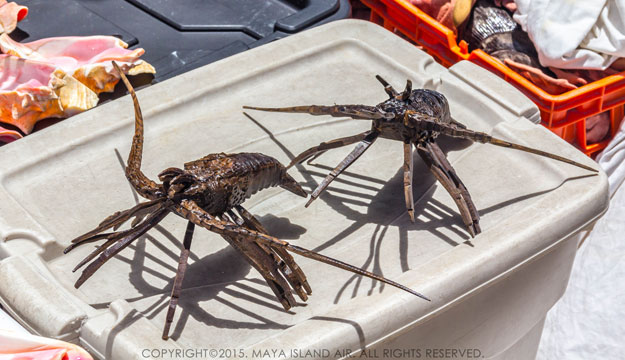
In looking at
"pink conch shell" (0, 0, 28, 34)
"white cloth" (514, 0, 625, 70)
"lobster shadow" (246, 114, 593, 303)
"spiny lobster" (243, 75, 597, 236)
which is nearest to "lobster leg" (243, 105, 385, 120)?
"spiny lobster" (243, 75, 597, 236)

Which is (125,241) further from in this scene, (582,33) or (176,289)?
(582,33)

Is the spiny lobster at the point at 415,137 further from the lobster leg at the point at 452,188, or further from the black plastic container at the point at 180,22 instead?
the black plastic container at the point at 180,22

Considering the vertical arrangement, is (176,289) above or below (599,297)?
above

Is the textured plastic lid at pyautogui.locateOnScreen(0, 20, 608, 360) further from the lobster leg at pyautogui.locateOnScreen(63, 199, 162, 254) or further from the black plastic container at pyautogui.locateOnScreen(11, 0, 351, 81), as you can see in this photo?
the black plastic container at pyautogui.locateOnScreen(11, 0, 351, 81)

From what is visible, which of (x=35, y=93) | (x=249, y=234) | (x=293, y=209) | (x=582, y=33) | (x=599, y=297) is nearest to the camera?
(x=249, y=234)

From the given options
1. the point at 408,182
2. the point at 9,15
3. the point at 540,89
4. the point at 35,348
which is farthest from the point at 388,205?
the point at 9,15

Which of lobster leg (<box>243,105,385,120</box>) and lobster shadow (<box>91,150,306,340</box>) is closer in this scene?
lobster shadow (<box>91,150,306,340</box>)

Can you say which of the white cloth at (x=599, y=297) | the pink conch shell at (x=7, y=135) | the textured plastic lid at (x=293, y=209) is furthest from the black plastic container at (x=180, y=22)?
the white cloth at (x=599, y=297)
